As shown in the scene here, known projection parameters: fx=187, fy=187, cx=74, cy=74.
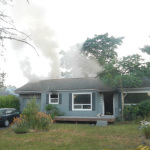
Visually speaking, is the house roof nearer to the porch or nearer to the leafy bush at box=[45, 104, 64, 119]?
the leafy bush at box=[45, 104, 64, 119]

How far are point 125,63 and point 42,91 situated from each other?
319 inches

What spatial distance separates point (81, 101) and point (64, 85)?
254 centimetres

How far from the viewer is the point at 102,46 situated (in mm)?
25109

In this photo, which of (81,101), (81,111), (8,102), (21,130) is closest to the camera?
(21,130)

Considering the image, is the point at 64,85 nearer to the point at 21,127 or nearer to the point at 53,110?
the point at 53,110

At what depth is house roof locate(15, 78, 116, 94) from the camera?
16.2 meters

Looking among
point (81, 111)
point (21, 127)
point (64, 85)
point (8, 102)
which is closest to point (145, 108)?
point (81, 111)

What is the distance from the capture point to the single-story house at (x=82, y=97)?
15.0 meters

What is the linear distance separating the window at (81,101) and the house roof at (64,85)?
68cm

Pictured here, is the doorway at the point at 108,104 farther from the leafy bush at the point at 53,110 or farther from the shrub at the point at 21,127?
the shrub at the point at 21,127

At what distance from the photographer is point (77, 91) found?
53.9 feet

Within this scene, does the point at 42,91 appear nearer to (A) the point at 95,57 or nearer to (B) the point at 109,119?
(B) the point at 109,119

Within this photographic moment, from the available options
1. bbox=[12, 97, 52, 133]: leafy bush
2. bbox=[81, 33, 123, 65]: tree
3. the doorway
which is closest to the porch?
the doorway

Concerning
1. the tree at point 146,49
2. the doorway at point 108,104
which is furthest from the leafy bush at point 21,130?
the tree at point 146,49
